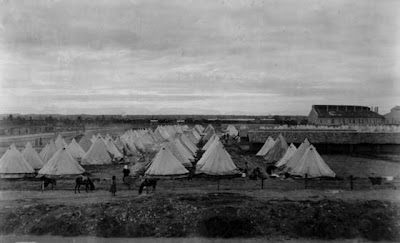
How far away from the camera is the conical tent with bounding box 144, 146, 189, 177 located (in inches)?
1000

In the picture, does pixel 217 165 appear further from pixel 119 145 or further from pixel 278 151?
pixel 119 145

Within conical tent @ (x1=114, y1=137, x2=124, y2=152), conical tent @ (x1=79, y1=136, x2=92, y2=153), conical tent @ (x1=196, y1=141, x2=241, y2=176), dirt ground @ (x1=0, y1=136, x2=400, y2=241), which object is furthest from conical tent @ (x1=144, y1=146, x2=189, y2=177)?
conical tent @ (x1=79, y1=136, x2=92, y2=153)

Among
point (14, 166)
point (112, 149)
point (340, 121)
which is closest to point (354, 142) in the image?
point (112, 149)

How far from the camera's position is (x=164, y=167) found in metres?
25.5

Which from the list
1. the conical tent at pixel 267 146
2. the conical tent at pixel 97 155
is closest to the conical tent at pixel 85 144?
the conical tent at pixel 97 155

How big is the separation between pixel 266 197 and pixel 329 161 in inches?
745

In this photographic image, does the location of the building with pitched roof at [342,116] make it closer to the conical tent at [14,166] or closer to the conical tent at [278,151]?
the conical tent at [278,151]

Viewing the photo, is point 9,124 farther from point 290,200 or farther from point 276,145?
point 290,200

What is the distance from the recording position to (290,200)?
60.3 ft

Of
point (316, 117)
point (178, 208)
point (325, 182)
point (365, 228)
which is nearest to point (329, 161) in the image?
point (325, 182)

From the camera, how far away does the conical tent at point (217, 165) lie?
26.4m

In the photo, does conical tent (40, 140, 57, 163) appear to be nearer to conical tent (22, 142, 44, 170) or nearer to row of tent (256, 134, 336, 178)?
conical tent (22, 142, 44, 170)

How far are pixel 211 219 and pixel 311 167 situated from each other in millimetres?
11744

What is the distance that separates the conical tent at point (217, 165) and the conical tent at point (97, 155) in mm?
10721
